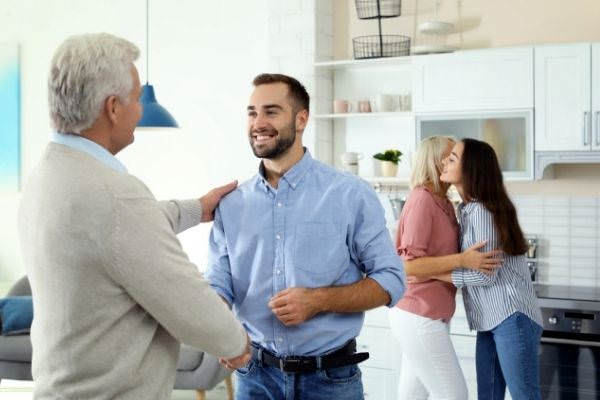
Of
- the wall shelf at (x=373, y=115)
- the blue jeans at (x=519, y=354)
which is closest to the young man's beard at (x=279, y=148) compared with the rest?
the blue jeans at (x=519, y=354)

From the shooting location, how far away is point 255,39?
17.9 feet

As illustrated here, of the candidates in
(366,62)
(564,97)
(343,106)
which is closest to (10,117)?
(343,106)

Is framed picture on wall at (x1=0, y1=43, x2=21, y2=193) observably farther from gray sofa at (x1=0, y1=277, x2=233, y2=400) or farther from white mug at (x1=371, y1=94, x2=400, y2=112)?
white mug at (x1=371, y1=94, x2=400, y2=112)

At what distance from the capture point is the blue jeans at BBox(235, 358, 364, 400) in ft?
6.98

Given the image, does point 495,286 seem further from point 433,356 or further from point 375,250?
point 375,250

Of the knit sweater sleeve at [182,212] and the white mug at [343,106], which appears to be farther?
the white mug at [343,106]

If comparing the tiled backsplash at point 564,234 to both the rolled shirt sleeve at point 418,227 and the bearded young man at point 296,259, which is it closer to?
the rolled shirt sleeve at point 418,227

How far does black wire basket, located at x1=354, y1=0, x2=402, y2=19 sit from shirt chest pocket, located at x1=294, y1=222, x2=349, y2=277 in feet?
9.89

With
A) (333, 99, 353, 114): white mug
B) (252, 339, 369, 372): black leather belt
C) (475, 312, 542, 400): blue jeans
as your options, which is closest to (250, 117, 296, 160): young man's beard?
(252, 339, 369, 372): black leather belt

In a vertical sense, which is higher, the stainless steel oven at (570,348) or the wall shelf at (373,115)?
the wall shelf at (373,115)

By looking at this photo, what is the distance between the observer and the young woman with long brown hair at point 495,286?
3.04 m

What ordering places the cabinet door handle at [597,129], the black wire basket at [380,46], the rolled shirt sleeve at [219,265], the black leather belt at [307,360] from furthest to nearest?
the black wire basket at [380,46]
the cabinet door handle at [597,129]
the rolled shirt sleeve at [219,265]
the black leather belt at [307,360]

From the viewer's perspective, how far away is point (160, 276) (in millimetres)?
1557

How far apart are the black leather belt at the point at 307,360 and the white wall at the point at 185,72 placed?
10.8 ft
